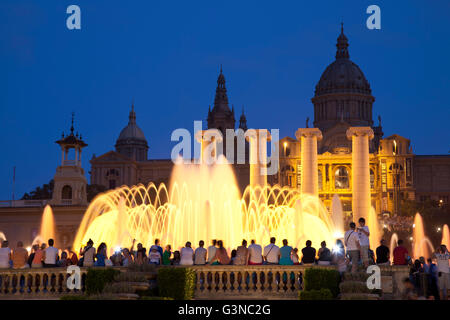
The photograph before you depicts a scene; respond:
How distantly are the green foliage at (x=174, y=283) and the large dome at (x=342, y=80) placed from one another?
13848 centimetres

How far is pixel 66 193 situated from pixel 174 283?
54998 mm

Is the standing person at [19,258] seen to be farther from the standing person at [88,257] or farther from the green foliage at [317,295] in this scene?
the green foliage at [317,295]

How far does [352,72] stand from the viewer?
161750 millimetres

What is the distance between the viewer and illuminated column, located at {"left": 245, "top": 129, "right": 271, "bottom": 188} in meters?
56.4

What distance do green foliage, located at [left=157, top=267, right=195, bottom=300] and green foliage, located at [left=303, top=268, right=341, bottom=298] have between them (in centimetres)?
341

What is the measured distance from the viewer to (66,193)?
75375 mm

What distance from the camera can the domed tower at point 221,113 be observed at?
15050cm

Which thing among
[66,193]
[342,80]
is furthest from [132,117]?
[66,193]

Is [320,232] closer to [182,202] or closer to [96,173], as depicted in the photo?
[182,202]

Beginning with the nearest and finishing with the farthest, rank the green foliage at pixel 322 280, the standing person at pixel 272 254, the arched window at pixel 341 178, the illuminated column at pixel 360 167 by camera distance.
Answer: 1. the green foliage at pixel 322 280
2. the standing person at pixel 272 254
3. the illuminated column at pixel 360 167
4. the arched window at pixel 341 178

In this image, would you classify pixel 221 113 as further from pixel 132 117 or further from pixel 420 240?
pixel 420 240

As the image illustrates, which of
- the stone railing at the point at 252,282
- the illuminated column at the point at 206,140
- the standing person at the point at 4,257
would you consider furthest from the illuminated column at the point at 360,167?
the standing person at the point at 4,257

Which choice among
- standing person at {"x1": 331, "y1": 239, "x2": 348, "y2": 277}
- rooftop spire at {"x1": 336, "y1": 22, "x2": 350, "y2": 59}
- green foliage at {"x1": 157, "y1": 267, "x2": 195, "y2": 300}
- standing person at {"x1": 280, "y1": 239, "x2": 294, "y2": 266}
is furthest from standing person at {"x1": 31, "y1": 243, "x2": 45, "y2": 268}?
rooftop spire at {"x1": 336, "y1": 22, "x2": 350, "y2": 59}
